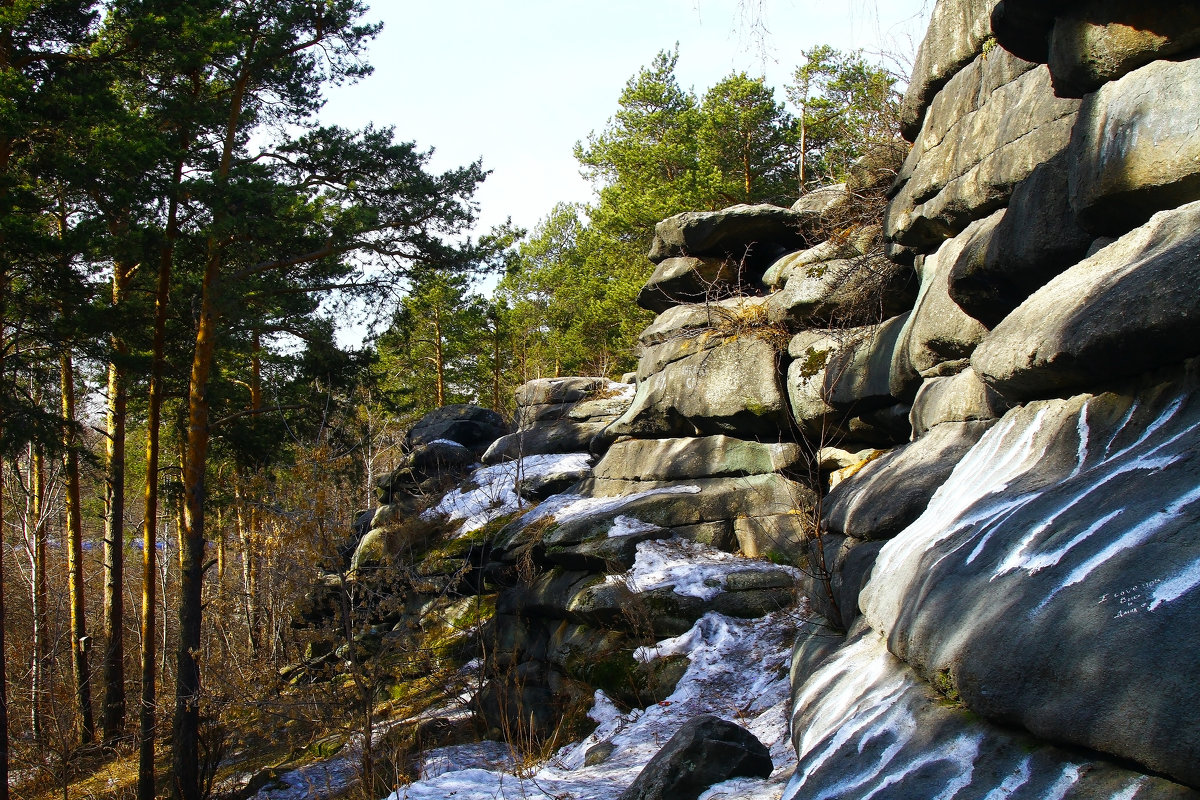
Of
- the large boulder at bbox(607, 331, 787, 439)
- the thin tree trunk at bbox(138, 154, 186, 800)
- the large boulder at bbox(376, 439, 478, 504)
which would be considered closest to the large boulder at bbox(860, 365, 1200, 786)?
the large boulder at bbox(607, 331, 787, 439)

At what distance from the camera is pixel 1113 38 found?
14.7 ft

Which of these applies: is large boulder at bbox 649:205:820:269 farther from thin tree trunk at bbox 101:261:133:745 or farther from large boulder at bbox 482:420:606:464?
thin tree trunk at bbox 101:261:133:745

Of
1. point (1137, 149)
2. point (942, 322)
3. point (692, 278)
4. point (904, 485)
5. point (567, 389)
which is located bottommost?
point (904, 485)

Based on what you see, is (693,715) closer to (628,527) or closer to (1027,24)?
(628,527)

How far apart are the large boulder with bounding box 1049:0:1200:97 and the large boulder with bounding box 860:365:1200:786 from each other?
199cm

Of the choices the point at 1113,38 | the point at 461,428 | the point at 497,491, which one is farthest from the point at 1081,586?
the point at 461,428

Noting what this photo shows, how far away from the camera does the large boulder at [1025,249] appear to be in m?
5.05

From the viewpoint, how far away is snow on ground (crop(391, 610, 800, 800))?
5.95 meters

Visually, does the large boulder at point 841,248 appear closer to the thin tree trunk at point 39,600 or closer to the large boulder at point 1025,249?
the large boulder at point 1025,249

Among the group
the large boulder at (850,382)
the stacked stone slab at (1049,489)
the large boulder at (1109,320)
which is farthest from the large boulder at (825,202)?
the large boulder at (1109,320)

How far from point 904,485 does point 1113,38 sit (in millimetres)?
3086

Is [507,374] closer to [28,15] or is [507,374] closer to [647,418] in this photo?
[647,418]

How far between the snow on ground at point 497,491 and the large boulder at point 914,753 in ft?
35.4

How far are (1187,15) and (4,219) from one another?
10.7m
